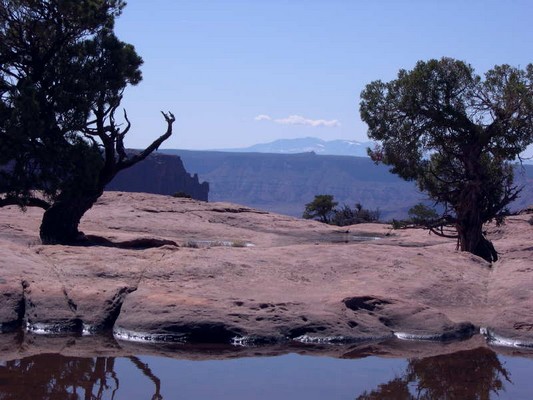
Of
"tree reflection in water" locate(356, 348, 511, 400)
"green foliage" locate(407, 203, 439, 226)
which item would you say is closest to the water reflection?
"tree reflection in water" locate(356, 348, 511, 400)

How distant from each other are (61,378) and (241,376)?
1.95 meters

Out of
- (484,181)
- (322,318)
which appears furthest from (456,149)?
(322,318)

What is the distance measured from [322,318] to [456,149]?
36.0 ft

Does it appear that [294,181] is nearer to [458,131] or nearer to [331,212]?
[331,212]

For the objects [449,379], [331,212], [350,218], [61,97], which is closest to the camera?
[449,379]

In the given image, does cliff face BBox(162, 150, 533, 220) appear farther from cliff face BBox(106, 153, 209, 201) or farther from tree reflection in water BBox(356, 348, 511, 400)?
tree reflection in water BBox(356, 348, 511, 400)

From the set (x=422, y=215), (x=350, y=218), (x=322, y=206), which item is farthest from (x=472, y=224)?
(x=322, y=206)

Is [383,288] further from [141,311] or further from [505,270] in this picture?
[141,311]

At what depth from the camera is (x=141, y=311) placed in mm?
10977

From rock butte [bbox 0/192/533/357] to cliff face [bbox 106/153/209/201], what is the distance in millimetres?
71027

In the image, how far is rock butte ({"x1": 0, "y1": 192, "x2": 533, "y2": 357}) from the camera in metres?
10.7

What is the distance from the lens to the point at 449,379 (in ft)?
30.3

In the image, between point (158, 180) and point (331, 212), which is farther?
point (158, 180)

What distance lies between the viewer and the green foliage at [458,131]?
65.0 feet
